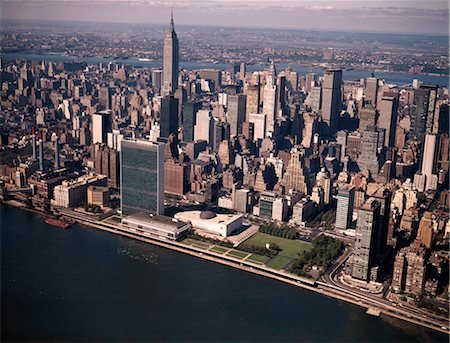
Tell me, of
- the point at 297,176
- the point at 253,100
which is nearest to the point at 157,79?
the point at 253,100

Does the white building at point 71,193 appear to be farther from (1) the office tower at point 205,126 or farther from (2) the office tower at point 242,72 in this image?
(2) the office tower at point 242,72

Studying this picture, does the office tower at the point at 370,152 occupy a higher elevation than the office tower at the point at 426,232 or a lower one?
higher

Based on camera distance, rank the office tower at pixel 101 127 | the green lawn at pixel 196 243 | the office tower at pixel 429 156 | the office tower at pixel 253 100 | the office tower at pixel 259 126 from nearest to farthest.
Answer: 1. the green lawn at pixel 196 243
2. the office tower at pixel 429 156
3. the office tower at pixel 101 127
4. the office tower at pixel 259 126
5. the office tower at pixel 253 100

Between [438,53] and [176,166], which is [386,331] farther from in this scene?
[438,53]

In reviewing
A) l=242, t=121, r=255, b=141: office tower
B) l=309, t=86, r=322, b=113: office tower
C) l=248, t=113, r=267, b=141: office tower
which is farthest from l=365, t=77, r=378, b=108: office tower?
l=242, t=121, r=255, b=141: office tower

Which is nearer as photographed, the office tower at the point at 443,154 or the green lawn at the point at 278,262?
the green lawn at the point at 278,262

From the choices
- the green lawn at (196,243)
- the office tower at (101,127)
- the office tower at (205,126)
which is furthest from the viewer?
the office tower at (205,126)

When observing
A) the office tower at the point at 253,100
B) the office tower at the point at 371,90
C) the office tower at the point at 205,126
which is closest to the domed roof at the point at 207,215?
the office tower at the point at 205,126

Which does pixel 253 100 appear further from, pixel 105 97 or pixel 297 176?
pixel 105 97
